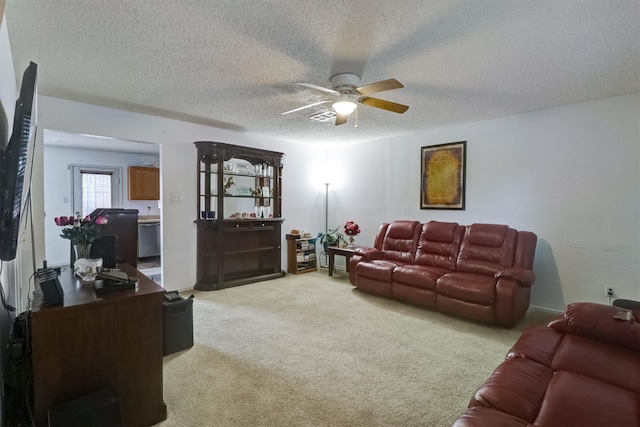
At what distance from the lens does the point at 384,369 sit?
2258mm

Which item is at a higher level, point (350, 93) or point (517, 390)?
point (350, 93)

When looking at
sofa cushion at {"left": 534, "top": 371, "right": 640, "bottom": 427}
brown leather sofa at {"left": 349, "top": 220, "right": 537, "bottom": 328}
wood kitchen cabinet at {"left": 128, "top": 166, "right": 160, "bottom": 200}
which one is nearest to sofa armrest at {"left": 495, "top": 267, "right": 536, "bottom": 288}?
brown leather sofa at {"left": 349, "top": 220, "right": 537, "bottom": 328}

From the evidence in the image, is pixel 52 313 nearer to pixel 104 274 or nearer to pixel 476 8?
pixel 104 274

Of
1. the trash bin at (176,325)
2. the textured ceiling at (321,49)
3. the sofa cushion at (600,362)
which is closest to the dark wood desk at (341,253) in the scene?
the textured ceiling at (321,49)

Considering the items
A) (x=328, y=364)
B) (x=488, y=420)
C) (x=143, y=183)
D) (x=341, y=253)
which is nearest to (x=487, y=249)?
(x=341, y=253)

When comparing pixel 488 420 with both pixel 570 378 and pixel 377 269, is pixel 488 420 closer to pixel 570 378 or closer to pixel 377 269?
pixel 570 378

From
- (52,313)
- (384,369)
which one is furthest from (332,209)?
(52,313)

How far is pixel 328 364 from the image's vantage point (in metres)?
2.32

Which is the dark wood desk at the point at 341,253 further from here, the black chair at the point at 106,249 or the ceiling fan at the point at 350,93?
the black chair at the point at 106,249

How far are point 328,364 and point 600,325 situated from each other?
1730 mm

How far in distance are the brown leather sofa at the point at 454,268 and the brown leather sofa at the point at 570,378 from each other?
1198 mm

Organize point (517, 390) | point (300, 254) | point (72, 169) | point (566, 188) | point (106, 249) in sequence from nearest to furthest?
point (517, 390)
point (106, 249)
point (566, 188)
point (300, 254)
point (72, 169)

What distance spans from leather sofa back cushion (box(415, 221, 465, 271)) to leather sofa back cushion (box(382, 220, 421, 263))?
0.11 meters

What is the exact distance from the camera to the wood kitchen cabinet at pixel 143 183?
21.9 ft
